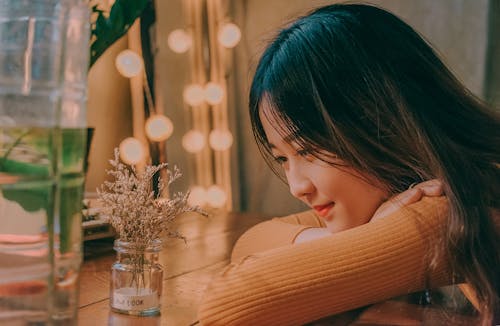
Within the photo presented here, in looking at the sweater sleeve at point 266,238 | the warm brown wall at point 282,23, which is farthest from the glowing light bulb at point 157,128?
the sweater sleeve at point 266,238

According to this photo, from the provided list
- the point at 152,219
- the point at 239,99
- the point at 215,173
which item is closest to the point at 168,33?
the point at 239,99

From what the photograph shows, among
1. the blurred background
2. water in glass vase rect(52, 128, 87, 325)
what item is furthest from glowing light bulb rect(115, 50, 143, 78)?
water in glass vase rect(52, 128, 87, 325)

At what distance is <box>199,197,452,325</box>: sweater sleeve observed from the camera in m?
0.66

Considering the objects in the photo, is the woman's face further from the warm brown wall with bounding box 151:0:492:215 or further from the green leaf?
the warm brown wall with bounding box 151:0:492:215

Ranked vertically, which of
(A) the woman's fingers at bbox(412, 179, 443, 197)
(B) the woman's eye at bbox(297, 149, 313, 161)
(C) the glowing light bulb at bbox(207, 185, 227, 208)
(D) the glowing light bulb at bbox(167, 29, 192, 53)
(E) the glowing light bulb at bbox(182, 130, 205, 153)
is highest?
(D) the glowing light bulb at bbox(167, 29, 192, 53)

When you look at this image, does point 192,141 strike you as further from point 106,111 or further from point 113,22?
point 113,22

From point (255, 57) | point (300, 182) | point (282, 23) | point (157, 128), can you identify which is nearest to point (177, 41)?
point (157, 128)

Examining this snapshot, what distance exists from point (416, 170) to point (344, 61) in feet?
0.68

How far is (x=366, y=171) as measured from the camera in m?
0.92

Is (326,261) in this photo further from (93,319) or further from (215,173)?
(215,173)

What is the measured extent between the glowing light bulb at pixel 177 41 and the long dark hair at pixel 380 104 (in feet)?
5.30

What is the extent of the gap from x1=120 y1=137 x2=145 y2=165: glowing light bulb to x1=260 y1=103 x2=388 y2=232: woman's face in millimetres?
1412

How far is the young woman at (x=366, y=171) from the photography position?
27.3 inches

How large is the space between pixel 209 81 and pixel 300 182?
1.86 meters
